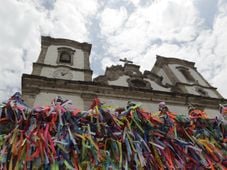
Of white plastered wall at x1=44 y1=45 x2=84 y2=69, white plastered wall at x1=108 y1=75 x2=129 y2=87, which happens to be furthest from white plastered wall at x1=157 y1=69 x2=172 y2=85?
white plastered wall at x1=44 y1=45 x2=84 y2=69

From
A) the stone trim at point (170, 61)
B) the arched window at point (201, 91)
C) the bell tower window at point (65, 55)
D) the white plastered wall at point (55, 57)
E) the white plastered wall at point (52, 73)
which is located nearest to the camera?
the white plastered wall at point (52, 73)

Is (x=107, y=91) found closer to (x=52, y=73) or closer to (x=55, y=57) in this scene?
(x=52, y=73)

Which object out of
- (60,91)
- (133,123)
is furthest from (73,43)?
(133,123)

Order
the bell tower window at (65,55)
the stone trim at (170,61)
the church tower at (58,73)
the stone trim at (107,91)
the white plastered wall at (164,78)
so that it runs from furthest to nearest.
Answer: the stone trim at (170,61), the white plastered wall at (164,78), the bell tower window at (65,55), the stone trim at (107,91), the church tower at (58,73)

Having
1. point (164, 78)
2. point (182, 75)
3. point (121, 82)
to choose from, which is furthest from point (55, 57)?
point (182, 75)

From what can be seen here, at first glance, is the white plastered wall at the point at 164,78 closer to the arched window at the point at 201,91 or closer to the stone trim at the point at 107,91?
the arched window at the point at 201,91

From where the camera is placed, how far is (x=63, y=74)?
12.9 metres

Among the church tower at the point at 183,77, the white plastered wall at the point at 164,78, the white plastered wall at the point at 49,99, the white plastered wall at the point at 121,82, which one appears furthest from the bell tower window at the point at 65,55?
the white plastered wall at the point at 164,78

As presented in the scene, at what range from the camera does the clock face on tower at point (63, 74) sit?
1271cm

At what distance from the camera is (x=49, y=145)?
3166mm

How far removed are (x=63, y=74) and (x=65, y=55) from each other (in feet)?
7.55

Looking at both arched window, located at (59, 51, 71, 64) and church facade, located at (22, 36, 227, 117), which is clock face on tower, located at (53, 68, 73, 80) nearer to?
church facade, located at (22, 36, 227, 117)

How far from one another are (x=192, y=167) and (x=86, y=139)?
1.59 m

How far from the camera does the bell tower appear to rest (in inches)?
505
